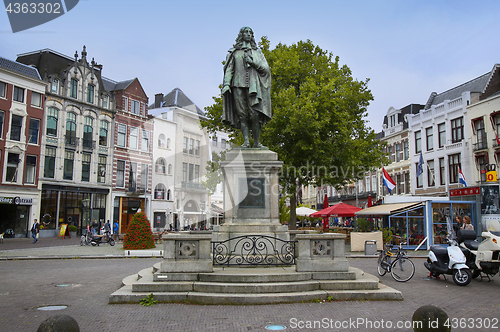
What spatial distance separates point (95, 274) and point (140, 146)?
3576cm

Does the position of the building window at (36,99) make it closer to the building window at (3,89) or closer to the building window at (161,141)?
the building window at (3,89)

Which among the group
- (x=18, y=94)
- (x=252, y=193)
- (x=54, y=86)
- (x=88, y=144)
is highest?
(x=54, y=86)

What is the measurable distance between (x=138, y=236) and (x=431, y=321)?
1735cm

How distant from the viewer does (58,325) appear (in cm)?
379

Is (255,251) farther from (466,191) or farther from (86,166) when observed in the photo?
(86,166)

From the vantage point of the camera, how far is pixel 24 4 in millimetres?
6715

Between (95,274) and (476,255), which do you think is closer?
(476,255)

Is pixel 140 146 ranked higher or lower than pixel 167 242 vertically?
higher

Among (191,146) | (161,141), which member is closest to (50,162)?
Result: (161,141)

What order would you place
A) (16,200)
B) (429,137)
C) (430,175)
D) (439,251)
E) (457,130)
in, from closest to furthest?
(439,251) → (16,200) → (457,130) → (430,175) → (429,137)

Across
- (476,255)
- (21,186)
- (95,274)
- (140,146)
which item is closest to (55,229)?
(21,186)

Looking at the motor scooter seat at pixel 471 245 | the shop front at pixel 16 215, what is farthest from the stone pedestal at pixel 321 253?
the shop front at pixel 16 215

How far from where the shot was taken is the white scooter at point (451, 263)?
10000mm

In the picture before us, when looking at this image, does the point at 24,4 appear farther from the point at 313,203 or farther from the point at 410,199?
the point at 313,203
